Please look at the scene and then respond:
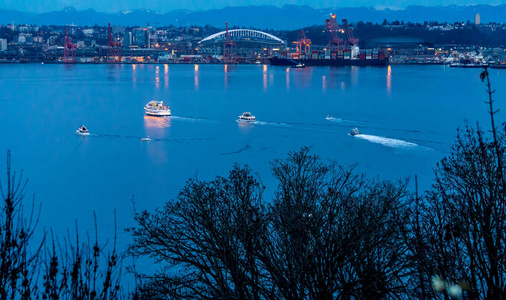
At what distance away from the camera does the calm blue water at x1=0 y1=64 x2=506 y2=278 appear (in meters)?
5.19

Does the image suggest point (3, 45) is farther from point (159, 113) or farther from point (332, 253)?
point (332, 253)

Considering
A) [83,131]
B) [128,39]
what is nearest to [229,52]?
[128,39]

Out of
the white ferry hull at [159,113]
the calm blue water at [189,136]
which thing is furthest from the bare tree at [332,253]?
the white ferry hull at [159,113]

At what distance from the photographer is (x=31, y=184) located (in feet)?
17.8

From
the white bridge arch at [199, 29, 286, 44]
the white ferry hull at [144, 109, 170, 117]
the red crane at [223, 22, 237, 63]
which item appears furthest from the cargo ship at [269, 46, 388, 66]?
the white ferry hull at [144, 109, 170, 117]

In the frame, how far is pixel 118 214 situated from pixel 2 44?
41325 mm

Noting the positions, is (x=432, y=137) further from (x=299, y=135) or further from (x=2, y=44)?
(x=2, y=44)

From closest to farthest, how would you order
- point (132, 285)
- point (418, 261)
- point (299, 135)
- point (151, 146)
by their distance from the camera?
1. point (418, 261)
2. point (132, 285)
3. point (151, 146)
4. point (299, 135)

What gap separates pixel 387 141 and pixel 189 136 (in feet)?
8.08

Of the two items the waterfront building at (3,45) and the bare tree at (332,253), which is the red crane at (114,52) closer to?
the waterfront building at (3,45)

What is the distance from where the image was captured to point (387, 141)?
23.9ft

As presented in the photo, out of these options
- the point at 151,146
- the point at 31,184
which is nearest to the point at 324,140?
the point at 151,146

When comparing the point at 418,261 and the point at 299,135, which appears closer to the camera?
the point at 418,261

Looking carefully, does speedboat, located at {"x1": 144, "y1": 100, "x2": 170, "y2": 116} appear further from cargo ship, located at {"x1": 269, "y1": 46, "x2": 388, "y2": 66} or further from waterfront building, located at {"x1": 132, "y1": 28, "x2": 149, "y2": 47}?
waterfront building, located at {"x1": 132, "y1": 28, "x2": 149, "y2": 47}
